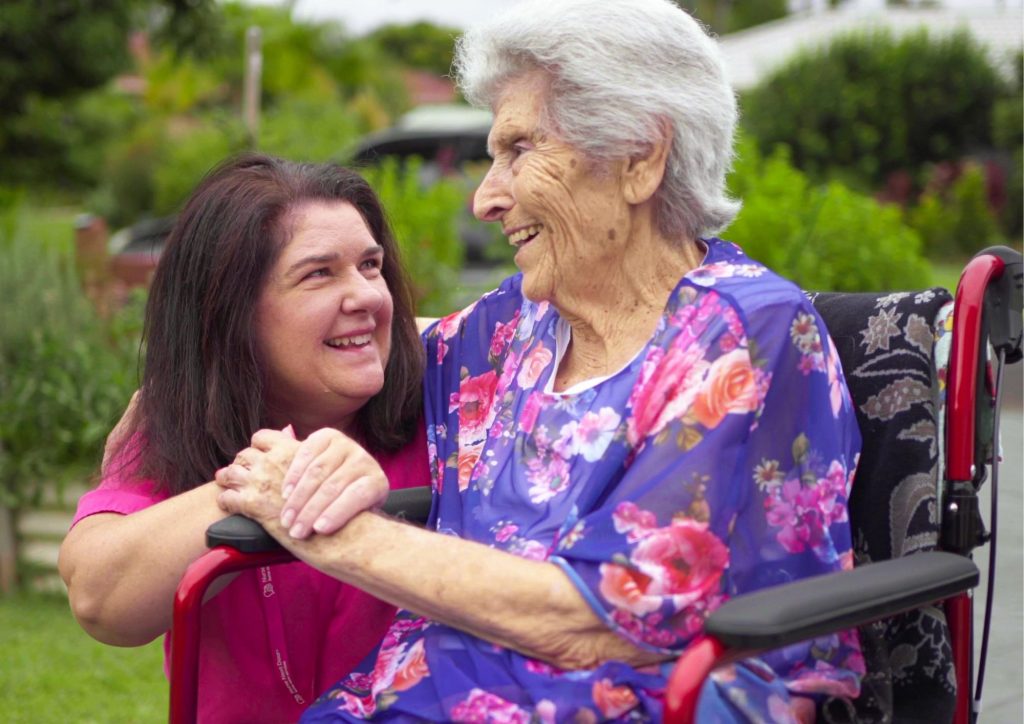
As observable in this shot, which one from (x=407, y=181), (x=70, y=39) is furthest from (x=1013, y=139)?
(x=70, y=39)

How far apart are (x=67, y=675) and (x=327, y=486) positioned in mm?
2594

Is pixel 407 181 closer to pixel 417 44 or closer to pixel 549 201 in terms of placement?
pixel 549 201

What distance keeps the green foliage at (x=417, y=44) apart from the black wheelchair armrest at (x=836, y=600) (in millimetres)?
47134

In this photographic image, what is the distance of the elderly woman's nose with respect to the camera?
220cm

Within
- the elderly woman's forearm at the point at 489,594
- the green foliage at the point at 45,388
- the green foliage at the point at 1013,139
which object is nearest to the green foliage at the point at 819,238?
the green foliage at the point at 45,388

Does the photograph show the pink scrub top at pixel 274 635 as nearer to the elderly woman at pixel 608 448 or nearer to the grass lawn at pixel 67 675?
the elderly woman at pixel 608 448

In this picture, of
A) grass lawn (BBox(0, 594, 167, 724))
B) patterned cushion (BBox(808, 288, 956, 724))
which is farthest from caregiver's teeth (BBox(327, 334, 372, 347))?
grass lawn (BBox(0, 594, 167, 724))

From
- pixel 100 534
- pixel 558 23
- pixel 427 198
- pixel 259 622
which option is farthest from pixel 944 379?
pixel 427 198

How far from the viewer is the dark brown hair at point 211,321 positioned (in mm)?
2312

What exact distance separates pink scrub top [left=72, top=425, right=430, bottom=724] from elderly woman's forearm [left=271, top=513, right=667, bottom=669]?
0.42m

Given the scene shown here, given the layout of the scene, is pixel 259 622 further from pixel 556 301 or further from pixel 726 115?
pixel 726 115

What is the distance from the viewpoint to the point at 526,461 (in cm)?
212

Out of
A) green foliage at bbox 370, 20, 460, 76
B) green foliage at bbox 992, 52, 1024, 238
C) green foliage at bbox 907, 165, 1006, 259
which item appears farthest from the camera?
green foliage at bbox 370, 20, 460, 76

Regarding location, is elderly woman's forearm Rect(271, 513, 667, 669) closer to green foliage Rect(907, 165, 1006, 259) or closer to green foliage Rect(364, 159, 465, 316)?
green foliage Rect(364, 159, 465, 316)
